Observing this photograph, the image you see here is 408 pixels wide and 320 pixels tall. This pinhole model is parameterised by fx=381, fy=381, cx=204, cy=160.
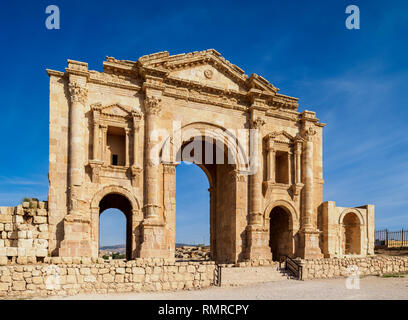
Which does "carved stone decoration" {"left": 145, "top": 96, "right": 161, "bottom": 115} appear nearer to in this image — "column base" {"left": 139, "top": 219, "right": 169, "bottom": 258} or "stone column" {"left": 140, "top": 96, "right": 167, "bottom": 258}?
"stone column" {"left": 140, "top": 96, "right": 167, "bottom": 258}

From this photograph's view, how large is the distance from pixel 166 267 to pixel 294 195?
958 cm

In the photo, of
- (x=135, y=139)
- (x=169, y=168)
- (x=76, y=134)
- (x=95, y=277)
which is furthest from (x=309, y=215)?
(x=76, y=134)

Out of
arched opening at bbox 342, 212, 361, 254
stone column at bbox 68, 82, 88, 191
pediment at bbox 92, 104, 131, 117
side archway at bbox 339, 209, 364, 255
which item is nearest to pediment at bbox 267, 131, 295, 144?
side archway at bbox 339, 209, 364, 255

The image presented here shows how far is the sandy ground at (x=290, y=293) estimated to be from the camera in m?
12.0

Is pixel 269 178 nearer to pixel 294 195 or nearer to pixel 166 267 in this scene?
pixel 294 195

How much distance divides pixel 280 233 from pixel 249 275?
21.2ft

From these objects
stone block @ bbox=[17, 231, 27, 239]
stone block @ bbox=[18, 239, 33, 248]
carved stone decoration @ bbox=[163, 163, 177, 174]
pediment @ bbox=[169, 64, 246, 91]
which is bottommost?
stone block @ bbox=[18, 239, 33, 248]

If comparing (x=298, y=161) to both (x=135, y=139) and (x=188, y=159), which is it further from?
(x=135, y=139)

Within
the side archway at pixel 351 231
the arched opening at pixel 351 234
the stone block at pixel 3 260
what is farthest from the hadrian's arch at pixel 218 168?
the arched opening at pixel 351 234

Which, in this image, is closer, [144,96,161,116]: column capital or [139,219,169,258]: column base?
[139,219,169,258]: column base

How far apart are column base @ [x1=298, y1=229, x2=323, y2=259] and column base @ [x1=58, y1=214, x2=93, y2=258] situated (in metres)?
11.1

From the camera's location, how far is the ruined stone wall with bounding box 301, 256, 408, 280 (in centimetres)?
1733

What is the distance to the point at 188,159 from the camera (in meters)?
23.8

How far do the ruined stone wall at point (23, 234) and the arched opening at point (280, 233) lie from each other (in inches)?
486
